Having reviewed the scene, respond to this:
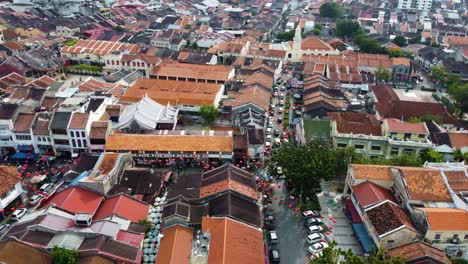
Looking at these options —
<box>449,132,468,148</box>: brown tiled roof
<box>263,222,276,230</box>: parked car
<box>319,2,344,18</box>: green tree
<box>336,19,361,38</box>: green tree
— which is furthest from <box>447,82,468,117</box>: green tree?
<box>319,2,344,18</box>: green tree

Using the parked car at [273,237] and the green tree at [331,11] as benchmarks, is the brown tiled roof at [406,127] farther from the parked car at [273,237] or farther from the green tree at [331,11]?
the green tree at [331,11]

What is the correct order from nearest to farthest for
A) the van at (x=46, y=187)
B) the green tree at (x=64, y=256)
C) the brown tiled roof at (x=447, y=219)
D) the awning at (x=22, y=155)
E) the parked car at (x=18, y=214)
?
the green tree at (x=64, y=256), the brown tiled roof at (x=447, y=219), the parked car at (x=18, y=214), the van at (x=46, y=187), the awning at (x=22, y=155)

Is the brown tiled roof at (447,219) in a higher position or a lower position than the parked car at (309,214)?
higher

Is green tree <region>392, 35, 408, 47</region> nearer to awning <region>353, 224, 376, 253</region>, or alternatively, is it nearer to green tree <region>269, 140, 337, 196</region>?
green tree <region>269, 140, 337, 196</region>

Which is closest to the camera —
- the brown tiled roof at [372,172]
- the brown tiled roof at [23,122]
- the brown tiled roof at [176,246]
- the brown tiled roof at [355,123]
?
the brown tiled roof at [176,246]

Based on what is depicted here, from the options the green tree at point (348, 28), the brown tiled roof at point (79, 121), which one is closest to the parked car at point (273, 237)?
the brown tiled roof at point (79, 121)

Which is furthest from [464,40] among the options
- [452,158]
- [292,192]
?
[292,192]

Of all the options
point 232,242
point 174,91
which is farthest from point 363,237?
point 174,91
